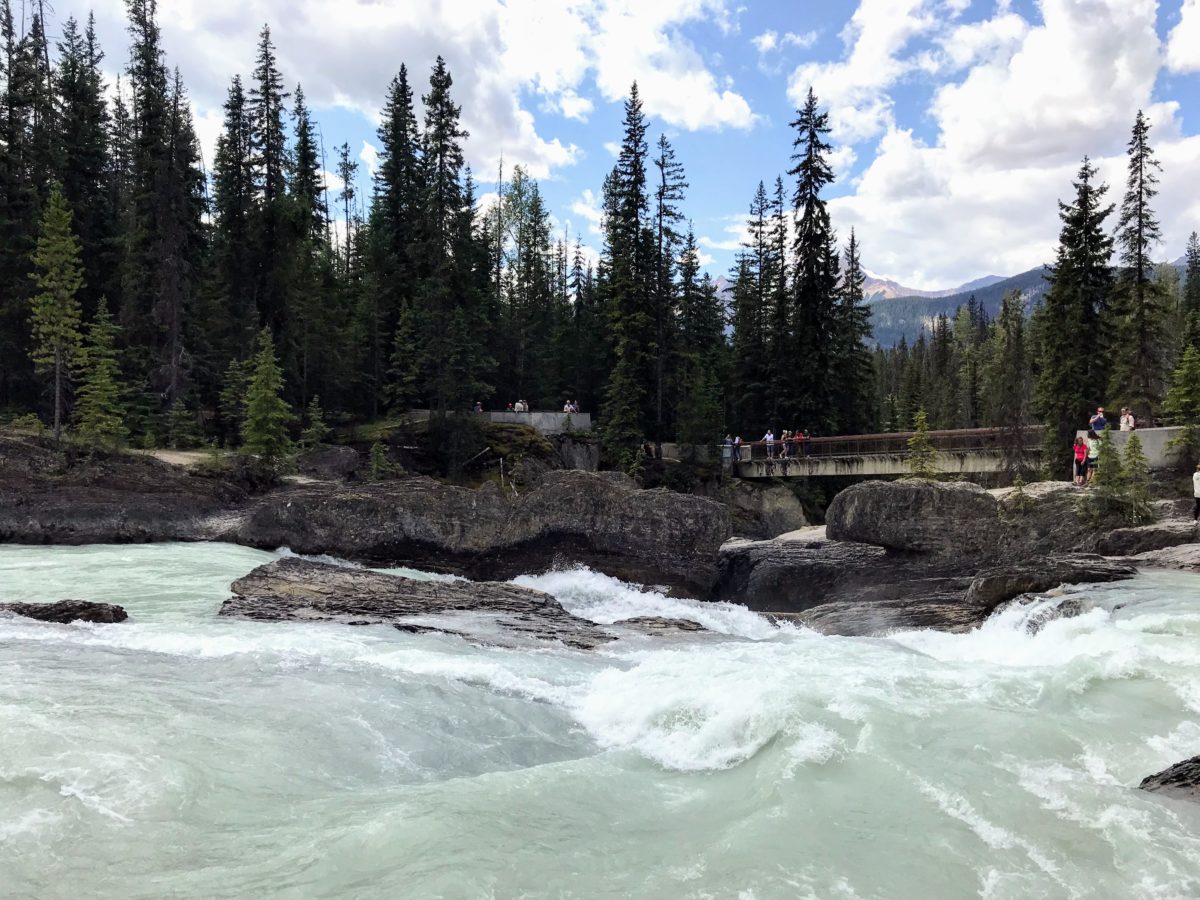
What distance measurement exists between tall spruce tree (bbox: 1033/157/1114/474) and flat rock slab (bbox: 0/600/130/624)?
32.6m

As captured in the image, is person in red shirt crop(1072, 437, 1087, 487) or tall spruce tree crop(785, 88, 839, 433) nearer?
person in red shirt crop(1072, 437, 1087, 487)

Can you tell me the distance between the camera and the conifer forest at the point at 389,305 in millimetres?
32156

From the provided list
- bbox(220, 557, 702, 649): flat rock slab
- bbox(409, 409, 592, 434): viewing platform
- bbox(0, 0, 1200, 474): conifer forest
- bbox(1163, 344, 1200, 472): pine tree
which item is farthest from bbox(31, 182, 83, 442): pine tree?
bbox(1163, 344, 1200, 472): pine tree

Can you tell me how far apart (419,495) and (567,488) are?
4219 mm

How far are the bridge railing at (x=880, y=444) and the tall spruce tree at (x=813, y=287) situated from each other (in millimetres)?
4259

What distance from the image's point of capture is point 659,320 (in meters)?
42.3

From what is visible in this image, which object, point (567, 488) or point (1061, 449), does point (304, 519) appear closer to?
point (567, 488)

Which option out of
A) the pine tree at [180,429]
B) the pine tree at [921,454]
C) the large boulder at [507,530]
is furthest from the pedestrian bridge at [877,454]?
the pine tree at [180,429]

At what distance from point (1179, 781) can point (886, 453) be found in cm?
2753

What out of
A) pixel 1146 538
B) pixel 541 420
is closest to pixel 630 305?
pixel 541 420

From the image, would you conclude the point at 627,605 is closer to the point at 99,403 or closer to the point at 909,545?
the point at 909,545

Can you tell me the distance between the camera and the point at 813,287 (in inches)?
1652

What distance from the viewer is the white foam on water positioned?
15834 mm

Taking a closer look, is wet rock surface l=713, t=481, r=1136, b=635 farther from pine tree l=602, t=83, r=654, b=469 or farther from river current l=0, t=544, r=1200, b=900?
pine tree l=602, t=83, r=654, b=469
